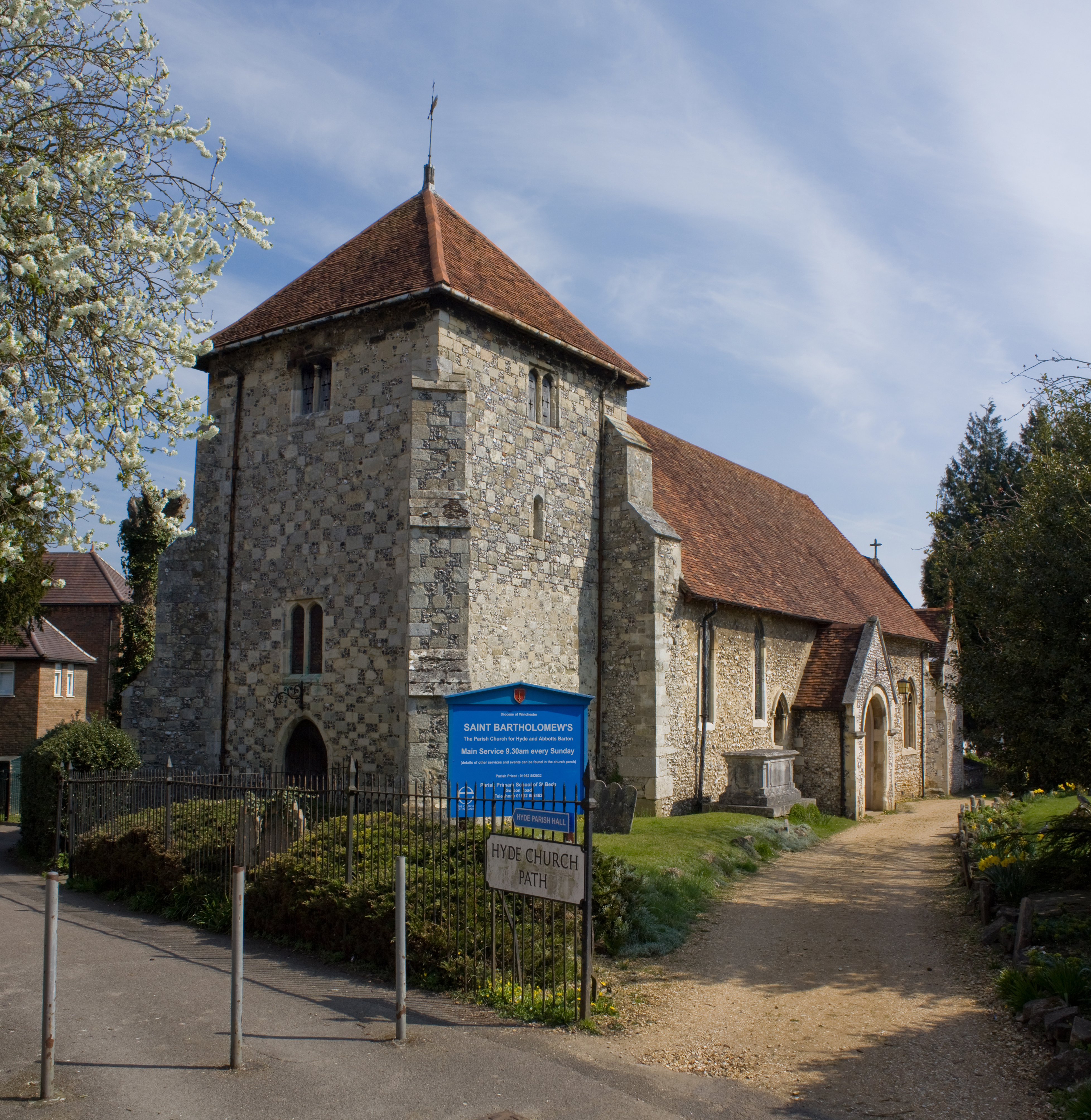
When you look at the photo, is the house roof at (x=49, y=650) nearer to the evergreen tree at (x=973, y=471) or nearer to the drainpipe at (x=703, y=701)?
the drainpipe at (x=703, y=701)

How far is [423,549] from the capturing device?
15.1 meters

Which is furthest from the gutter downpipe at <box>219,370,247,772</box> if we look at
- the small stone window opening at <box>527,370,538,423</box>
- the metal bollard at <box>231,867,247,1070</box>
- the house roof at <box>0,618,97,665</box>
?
the house roof at <box>0,618,97,665</box>

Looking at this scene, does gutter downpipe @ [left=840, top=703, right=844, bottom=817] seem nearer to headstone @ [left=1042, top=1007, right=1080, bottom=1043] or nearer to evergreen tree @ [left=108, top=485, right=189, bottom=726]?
headstone @ [left=1042, top=1007, right=1080, bottom=1043]

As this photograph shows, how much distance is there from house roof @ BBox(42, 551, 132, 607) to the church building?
24300 millimetres

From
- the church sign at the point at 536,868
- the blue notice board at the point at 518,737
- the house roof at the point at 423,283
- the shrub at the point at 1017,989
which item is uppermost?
the house roof at the point at 423,283

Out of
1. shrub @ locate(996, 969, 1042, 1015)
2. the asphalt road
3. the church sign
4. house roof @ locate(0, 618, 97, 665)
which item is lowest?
the asphalt road

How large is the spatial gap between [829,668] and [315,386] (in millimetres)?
14770

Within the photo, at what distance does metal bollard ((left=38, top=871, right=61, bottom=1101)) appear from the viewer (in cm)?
601

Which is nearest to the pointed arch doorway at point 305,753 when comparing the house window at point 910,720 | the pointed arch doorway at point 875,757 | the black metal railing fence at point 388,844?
the black metal railing fence at point 388,844

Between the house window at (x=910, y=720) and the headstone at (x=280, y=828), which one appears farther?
the house window at (x=910, y=720)

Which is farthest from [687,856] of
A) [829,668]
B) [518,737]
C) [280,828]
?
[829,668]

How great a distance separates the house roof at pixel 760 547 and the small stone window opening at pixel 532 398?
188 inches

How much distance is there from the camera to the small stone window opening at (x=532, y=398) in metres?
17.6

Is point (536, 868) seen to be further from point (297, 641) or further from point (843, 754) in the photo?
point (843, 754)
